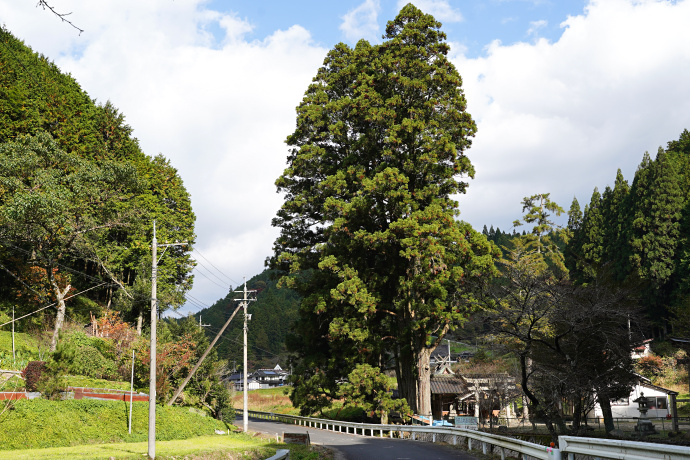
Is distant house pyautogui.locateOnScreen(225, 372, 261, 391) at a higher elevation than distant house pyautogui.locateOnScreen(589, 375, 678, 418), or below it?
below

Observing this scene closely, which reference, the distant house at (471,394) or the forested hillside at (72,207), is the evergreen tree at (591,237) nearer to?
the distant house at (471,394)

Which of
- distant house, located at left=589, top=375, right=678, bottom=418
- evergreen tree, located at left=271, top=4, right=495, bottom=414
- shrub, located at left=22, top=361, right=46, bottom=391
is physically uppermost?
evergreen tree, located at left=271, top=4, right=495, bottom=414

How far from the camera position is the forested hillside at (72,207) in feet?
121

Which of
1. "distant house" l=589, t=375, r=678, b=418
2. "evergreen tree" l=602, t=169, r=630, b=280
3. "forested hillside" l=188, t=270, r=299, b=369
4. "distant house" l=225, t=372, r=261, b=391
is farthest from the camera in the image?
"forested hillside" l=188, t=270, r=299, b=369

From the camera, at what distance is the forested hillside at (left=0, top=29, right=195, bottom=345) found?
37000 millimetres

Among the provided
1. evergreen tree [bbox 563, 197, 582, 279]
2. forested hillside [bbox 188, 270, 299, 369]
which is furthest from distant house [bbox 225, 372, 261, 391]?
evergreen tree [bbox 563, 197, 582, 279]

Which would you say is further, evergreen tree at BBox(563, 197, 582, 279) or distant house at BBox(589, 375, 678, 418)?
evergreen tree at BBox(563, 197, 582, 279)

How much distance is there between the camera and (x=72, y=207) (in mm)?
37469

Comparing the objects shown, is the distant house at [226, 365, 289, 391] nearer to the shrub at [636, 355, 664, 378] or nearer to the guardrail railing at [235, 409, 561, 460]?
the guardrail railing at [235, 409, 561, 460]

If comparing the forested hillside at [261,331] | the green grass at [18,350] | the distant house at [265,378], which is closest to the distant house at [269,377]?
the distant house at [265,378]

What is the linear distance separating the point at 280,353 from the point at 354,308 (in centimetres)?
10608

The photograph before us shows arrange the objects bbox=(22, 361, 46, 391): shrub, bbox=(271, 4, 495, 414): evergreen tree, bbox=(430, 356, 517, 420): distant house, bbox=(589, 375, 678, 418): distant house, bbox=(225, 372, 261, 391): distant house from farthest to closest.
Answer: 1. bbox=(225, 372, 261, 391): distant house
2. bbox=(589, 375, 678, 418): distant house
3. bbox=(430, 356, 517, 420): distant house
4. bbox=(271, 4, 495, 414): evergreen tree
5. bbox=(22, 361, 46, 391): shrub

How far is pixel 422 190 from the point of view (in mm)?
34344

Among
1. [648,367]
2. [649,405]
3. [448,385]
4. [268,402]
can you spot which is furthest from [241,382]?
[648,367]
